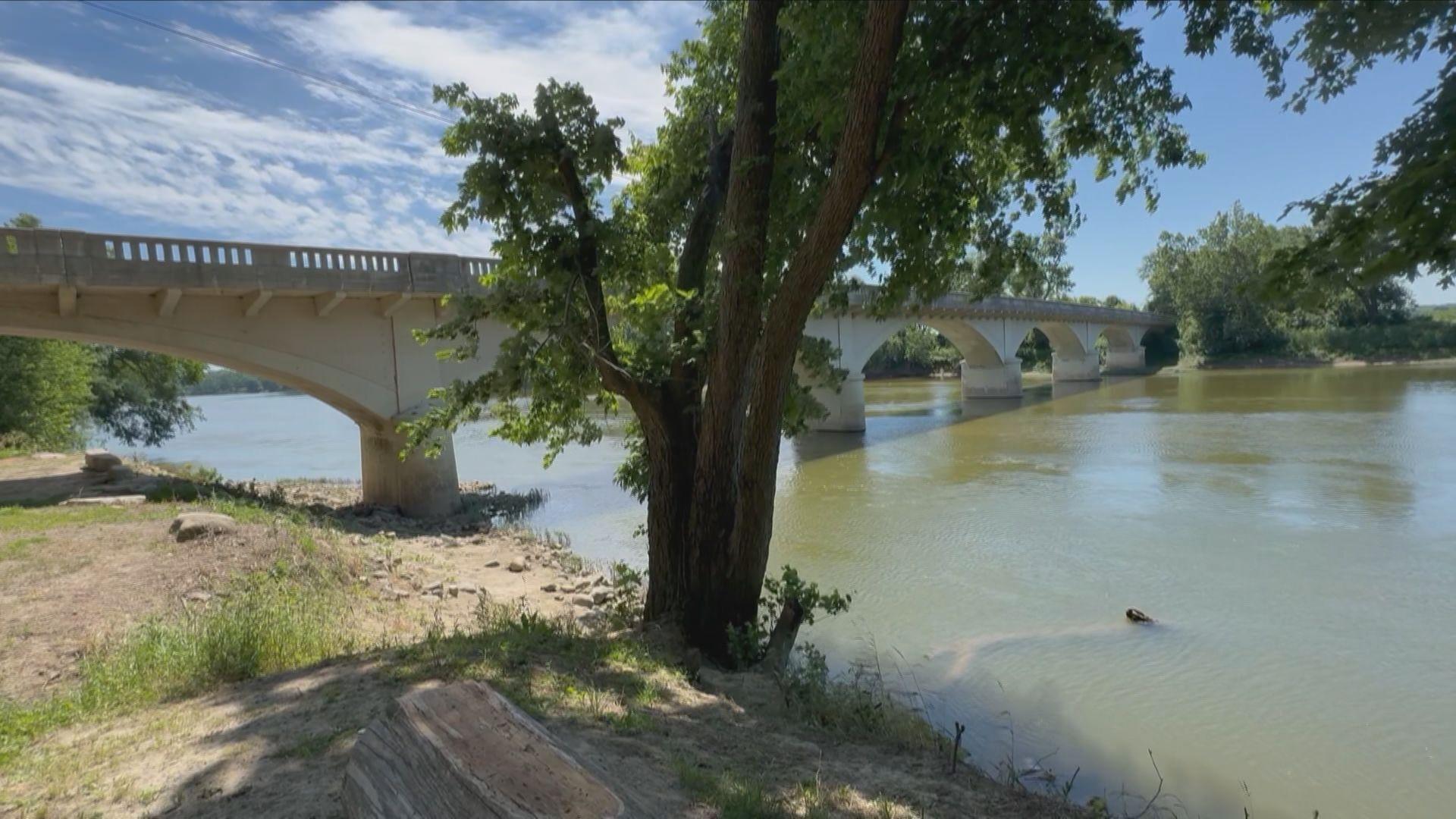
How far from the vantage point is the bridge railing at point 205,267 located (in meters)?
10.7

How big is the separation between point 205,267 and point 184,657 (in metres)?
9.08

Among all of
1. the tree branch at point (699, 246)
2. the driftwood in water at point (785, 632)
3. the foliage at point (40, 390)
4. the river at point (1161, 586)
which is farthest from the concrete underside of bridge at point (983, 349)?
the foliage at point (40, 390)

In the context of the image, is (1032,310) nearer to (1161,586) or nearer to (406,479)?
(1161,586)

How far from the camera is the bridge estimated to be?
1128 cm

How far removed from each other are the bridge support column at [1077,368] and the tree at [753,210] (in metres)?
50.2

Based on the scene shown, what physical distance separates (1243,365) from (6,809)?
60277mm

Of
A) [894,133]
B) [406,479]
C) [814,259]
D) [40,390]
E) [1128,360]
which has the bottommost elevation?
[406,479]

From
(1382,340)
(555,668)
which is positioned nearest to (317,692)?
(555,668)

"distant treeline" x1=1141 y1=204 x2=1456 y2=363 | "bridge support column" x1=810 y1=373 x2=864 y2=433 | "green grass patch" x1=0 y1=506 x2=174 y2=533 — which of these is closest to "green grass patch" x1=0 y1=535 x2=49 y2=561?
"green grass patch" x1=0 y1=506 x2=174 y2=533

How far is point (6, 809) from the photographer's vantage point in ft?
9.80

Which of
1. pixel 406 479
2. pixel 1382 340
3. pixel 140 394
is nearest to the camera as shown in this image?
pixel 406 479

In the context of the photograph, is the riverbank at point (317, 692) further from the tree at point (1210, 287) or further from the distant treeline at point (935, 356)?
the distant treeline at point (935, 356)

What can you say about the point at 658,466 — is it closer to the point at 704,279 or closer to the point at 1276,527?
the point at 704,279

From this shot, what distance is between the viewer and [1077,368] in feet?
173
